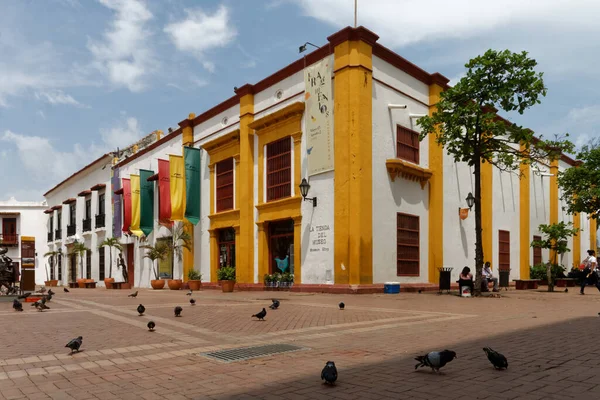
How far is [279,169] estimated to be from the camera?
2092 centimetres

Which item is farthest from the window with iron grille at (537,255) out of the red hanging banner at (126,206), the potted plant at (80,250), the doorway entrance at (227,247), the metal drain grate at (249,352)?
the potted plant at (80,250)

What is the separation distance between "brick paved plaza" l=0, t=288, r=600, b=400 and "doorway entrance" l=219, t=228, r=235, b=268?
12.3 meters

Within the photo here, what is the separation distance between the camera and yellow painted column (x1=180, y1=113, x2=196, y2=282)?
85.4ft

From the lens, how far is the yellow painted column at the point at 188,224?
26.0m

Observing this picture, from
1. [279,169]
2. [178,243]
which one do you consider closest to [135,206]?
[178,243]

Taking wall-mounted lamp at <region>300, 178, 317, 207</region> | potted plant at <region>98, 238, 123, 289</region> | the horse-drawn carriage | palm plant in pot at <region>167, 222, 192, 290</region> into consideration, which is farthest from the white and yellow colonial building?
the horse-drawn carriage

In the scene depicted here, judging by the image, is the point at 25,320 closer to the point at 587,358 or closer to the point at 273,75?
the point at 587,358

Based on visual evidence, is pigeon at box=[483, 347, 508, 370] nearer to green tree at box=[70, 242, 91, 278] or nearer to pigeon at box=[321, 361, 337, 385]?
pigeon at box=[321, 361, 337, 385]

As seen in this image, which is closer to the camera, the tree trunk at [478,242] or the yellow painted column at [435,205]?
the tree trunk at [478,242]

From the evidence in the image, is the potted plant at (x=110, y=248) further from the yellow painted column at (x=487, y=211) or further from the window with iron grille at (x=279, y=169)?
the yellow painted column at (x=487, y=211)

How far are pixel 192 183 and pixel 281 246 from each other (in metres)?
7.09

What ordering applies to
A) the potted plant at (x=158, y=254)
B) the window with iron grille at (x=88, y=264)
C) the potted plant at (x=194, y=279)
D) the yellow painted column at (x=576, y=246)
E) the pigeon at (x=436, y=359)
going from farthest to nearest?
the window with iron grille at (x=88, y=264) < the yellow painted column at (x=576, y=246) < the potted plant at (x=158, y=254) < the potted plant at (x=194, y=279) < the pigeon at (x=436, y=359)

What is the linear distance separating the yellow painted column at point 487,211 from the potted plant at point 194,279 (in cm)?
1312

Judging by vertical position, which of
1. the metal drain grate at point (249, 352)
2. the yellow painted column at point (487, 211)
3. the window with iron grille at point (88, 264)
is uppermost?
the yellow painted column at point (487, 211)
